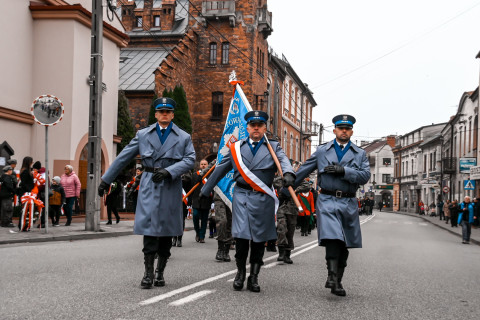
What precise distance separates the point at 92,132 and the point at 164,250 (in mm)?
9609

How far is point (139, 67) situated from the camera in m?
37.1

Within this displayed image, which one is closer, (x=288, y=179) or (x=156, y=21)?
(x=288, y=179)

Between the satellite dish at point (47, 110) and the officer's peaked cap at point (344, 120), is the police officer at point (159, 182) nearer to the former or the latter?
the officer's peaked cap at point (344, 120)

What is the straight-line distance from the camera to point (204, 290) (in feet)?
21.1

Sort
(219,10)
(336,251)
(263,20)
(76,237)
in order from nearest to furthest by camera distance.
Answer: (336,251) < (76,237) < (219,10) < (263,20)

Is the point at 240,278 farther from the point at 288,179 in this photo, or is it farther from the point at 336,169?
the point at 336,169

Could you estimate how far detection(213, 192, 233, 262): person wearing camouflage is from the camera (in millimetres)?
10094

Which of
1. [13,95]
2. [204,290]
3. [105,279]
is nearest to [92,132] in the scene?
[13,95]

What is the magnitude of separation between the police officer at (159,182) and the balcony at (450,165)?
46.2 m

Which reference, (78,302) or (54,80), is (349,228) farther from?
(54,80)

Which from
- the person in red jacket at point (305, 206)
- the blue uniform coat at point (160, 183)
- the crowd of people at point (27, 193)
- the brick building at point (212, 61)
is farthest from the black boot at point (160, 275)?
the brick building at point (212, 61)

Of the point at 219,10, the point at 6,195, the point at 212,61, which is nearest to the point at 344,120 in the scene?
the point at 6,195

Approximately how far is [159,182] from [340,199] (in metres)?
2.05

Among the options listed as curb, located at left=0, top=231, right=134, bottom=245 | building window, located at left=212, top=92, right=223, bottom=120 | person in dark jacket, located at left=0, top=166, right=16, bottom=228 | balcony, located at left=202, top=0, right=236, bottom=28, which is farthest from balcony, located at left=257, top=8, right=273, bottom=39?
person in dark jacket, located at left=0, top=166, right=16, bottom=228
